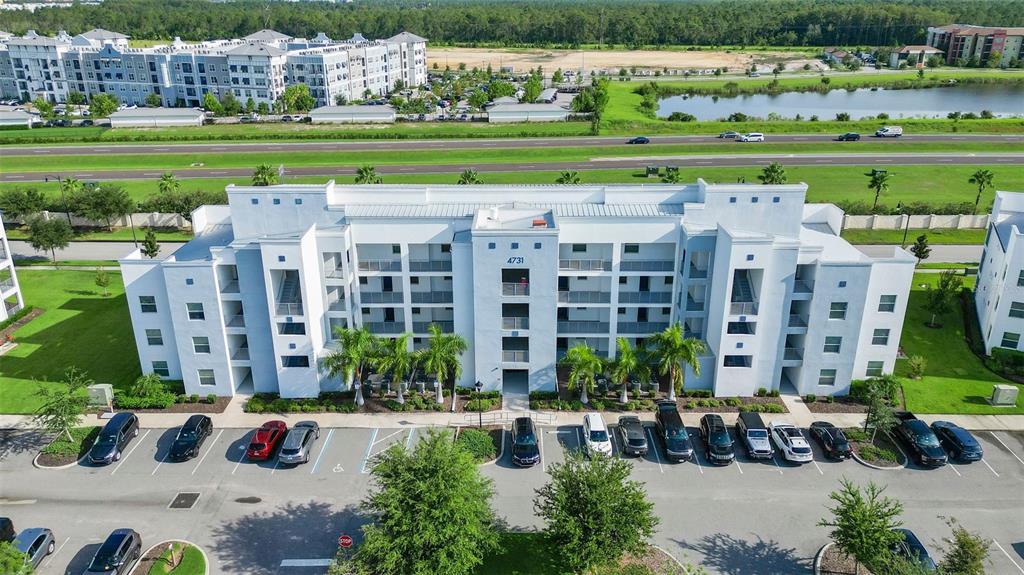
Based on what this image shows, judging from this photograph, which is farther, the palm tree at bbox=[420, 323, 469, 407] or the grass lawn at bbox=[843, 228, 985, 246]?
the grass lawn at bbox=[843, 228, 985, 246]

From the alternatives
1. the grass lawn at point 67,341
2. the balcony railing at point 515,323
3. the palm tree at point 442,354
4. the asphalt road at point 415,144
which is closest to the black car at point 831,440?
the balcony railing at point 515,323

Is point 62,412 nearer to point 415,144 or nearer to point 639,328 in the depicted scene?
point 639,328

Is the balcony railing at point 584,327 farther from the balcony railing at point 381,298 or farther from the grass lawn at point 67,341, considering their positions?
the grass lawn at point 67,341

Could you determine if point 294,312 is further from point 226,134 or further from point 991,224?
point 226,134

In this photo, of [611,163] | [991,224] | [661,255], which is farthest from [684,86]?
[661,255]

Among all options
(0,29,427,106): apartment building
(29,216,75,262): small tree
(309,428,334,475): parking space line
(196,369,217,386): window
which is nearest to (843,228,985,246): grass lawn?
(309,428,334,475): parking space line

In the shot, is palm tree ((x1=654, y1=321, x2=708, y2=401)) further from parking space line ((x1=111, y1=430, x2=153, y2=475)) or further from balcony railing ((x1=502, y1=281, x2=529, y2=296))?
parking space line ((x1=111, y1=430, x2=153, y2=475))

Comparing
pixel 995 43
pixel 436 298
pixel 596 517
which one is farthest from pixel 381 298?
pixel 995 43
